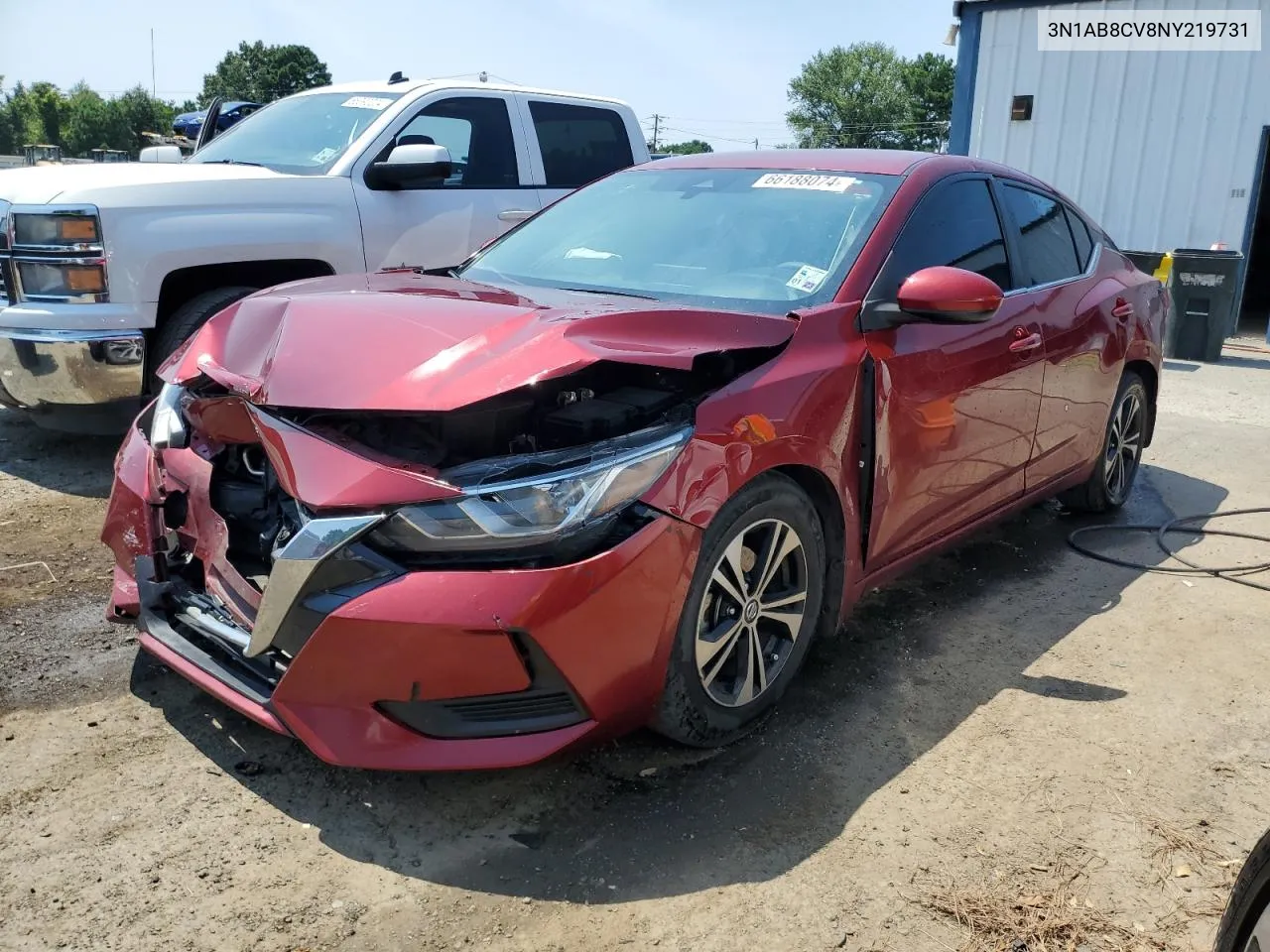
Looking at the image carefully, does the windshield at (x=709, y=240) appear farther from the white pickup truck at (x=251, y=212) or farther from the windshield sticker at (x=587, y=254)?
the white pickup truck at (x=251, y=212)

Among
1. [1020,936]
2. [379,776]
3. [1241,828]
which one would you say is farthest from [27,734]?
[1241,828]

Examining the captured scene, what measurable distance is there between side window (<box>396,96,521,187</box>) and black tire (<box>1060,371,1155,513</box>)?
370 cm

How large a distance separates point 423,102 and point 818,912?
202 inches

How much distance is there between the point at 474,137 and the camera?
6309 mm

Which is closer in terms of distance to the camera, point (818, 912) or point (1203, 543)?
point (818, 912)

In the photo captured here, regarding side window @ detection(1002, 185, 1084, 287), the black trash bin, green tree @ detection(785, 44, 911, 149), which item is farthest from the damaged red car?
green tree @ detection(785, 44, 911, 149)

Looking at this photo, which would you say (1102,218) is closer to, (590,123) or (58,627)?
(590,123)

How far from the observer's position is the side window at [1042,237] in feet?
13.7

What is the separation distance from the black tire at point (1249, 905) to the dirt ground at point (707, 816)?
0.52 meters

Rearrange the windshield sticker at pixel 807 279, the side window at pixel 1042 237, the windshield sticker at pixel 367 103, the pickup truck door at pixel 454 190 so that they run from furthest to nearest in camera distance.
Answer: the windshield sticker at pixel 367 103, the pickup truck door at pixel 454 190, the side window at pixel 1042 237, the windshield sticker at pixel 807 279

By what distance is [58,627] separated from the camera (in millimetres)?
3514

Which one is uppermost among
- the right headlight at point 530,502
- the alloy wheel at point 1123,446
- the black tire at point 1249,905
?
the right headlight at point 530,502

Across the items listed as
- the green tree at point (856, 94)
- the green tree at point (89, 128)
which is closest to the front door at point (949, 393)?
the green tree at point (856, 94)

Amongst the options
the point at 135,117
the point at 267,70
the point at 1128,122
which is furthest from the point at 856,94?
the point at 1128,122
